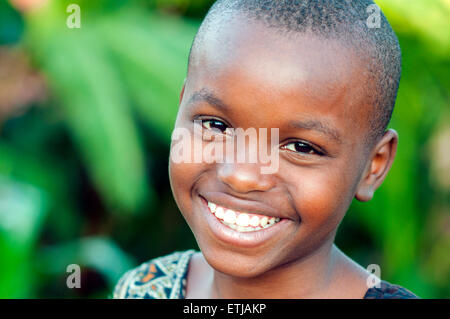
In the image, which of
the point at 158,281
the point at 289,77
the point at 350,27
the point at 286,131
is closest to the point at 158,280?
the point at 158,281

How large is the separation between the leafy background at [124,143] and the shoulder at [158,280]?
4.54 feet

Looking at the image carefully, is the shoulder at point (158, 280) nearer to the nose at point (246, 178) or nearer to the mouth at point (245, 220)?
the mouth at point (245, 220)

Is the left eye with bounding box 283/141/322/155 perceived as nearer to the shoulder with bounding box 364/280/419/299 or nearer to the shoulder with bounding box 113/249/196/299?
the shoulder with bounding box 364/280/419/299

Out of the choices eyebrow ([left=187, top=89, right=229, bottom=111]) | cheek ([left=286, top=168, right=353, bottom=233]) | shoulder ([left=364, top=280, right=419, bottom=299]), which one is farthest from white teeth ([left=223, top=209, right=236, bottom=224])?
shoulder ([left=364, top=280, right=419, bottom=299])

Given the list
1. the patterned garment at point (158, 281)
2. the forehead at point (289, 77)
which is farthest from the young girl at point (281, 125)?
the patterned garment at point (158, 281)

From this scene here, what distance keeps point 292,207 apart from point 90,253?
2.50 m

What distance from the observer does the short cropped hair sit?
140cm

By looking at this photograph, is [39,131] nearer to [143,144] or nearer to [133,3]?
[143,144]

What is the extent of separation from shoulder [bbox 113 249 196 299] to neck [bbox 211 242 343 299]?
0.29 metres

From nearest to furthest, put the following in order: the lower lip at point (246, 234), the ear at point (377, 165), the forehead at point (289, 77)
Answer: the forehead at point (289, 77) < the lower lip at point (246, 234) < the ear at point (377, 165)

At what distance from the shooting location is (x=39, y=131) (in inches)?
167

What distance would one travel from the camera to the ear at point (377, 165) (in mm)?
1607

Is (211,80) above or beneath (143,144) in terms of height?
above
